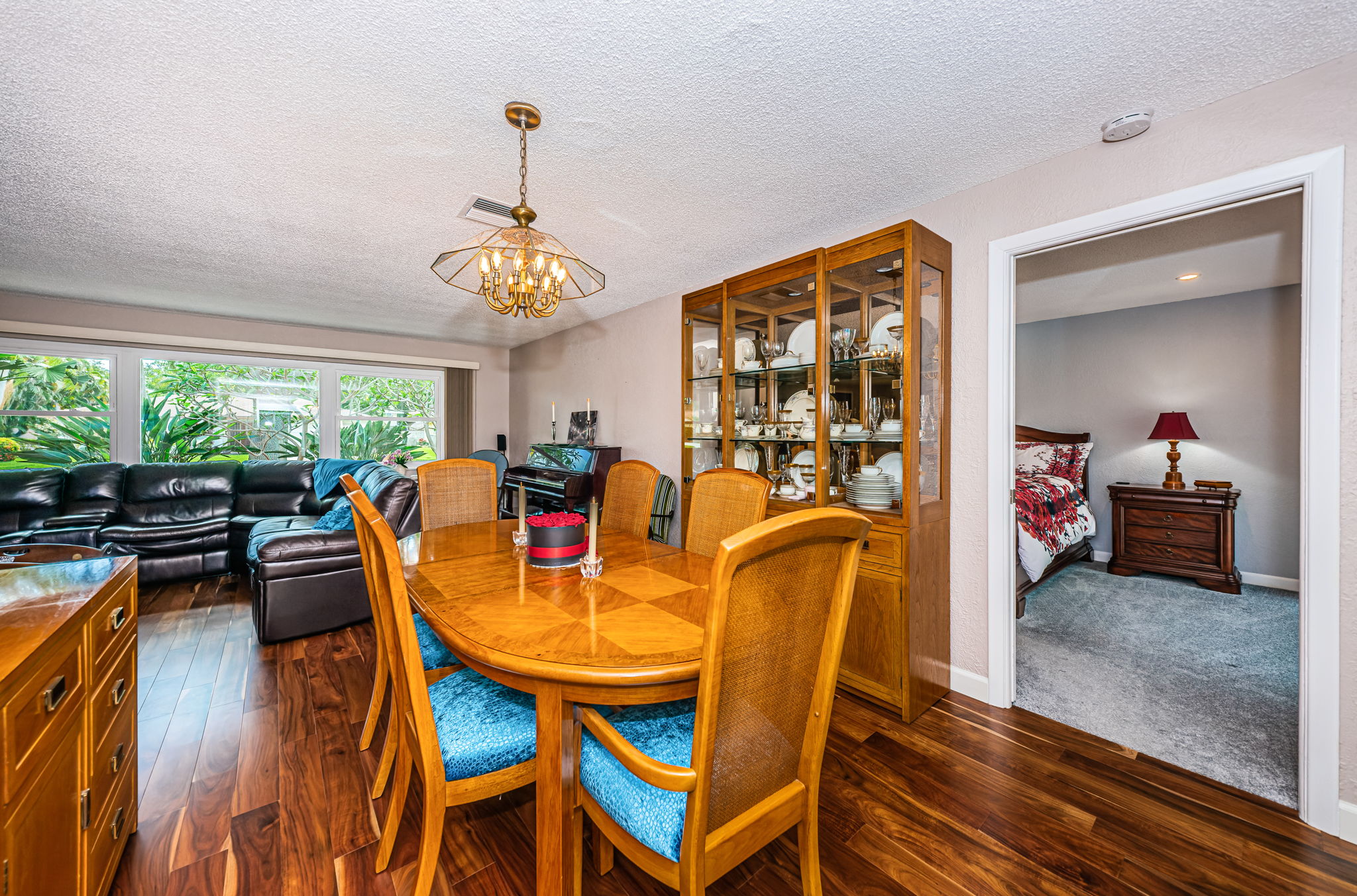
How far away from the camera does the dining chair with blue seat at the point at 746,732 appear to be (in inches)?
36.1

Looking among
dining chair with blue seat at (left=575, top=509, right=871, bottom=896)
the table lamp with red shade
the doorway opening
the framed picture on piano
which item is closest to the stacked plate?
the doorway opening

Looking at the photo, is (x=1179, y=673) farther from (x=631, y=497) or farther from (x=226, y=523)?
(x=226, y=523)

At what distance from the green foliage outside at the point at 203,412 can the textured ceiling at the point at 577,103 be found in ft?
7.89

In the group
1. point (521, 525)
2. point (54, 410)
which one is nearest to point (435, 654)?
point (521, 525)

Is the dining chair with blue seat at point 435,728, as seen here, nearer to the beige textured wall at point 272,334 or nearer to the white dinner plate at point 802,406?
the white dinner plate at point 802,406

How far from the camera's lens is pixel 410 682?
117 cm

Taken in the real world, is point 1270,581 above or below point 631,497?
below

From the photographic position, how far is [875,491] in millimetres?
2439

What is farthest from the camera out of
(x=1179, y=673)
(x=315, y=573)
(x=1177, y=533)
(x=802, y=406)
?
(x=1177, y=533)

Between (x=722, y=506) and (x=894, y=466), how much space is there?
840 millimetres

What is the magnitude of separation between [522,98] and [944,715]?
9.56 feet

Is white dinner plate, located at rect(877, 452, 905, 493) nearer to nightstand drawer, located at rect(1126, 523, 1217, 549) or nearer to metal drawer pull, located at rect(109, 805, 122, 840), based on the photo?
metal drawer pull, located at rect(109, 805, 122, 840)

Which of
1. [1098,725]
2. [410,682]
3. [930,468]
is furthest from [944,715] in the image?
[410,682]

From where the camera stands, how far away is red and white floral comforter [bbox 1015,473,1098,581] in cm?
346
